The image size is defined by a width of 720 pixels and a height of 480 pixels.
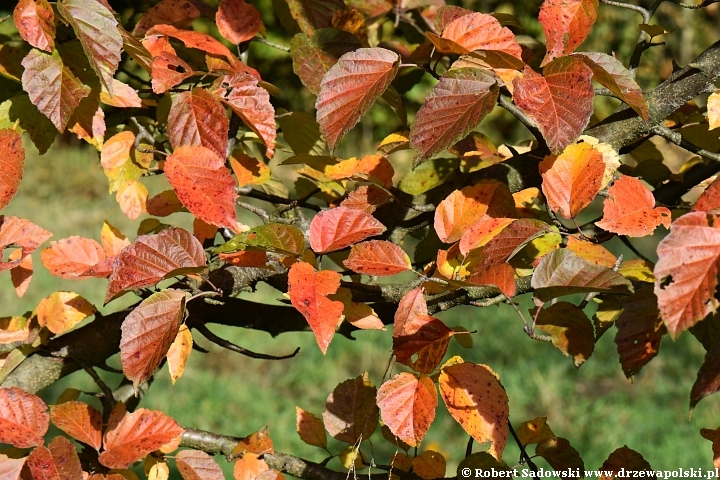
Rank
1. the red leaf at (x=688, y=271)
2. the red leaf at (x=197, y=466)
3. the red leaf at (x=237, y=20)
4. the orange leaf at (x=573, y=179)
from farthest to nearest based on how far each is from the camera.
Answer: the red leaf at (x=237, y=20), the red leaf at (x=197, y=466), the orange leaf at (x=573, y=179), the red leaf at (x=688, y=271)

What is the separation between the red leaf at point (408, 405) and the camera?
744mm

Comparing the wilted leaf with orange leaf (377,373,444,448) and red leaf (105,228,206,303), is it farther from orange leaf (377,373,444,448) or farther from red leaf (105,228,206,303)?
red leaf (105,228,206,303)

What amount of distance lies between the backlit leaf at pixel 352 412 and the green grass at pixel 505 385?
1.75 metres

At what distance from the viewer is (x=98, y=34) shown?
758 millimetres

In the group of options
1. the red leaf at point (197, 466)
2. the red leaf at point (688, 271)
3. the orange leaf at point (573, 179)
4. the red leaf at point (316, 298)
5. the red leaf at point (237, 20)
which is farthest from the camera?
the red leaf at point (237, 20)

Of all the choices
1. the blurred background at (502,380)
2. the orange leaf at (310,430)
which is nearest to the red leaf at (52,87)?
the orange leaf at (310,430)

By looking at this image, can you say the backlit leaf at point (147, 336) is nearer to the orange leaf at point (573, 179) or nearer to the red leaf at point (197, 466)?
the red leaf at point (197, 466)

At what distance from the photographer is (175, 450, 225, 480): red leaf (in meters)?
0.89

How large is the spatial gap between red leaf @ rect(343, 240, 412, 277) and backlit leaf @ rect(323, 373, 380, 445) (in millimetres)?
231

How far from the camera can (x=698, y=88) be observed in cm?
83

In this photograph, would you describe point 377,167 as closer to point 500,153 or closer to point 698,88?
point 500,153

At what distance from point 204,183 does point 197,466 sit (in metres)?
0.35

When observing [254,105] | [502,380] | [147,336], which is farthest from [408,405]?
[502,380]

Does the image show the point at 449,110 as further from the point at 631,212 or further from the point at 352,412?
the point at 352,412
